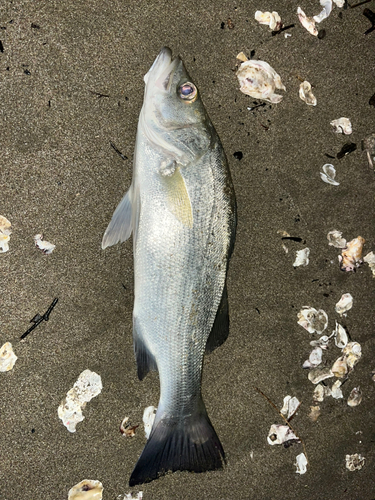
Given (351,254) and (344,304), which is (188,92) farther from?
(344,304)

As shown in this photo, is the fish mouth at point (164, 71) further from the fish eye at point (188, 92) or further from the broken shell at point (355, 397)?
the broken shell at point (355, 397)

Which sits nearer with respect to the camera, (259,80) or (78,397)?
(78,397)

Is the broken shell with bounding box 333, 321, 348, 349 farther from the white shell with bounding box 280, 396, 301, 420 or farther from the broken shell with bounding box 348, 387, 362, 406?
the white shell with bounding box 280, 396, 301, 420

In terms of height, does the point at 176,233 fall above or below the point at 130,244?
above

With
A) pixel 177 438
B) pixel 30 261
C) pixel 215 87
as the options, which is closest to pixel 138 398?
pixel 177 438

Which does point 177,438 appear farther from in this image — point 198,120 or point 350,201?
point 350,201

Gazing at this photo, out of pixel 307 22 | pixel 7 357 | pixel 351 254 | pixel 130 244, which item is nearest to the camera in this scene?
pixel 7 357

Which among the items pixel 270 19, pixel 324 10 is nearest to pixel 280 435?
pixel 270 19

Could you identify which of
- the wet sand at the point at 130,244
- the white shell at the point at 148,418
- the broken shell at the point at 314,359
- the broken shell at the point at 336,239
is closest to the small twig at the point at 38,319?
the wet sand at the point at 130,244
